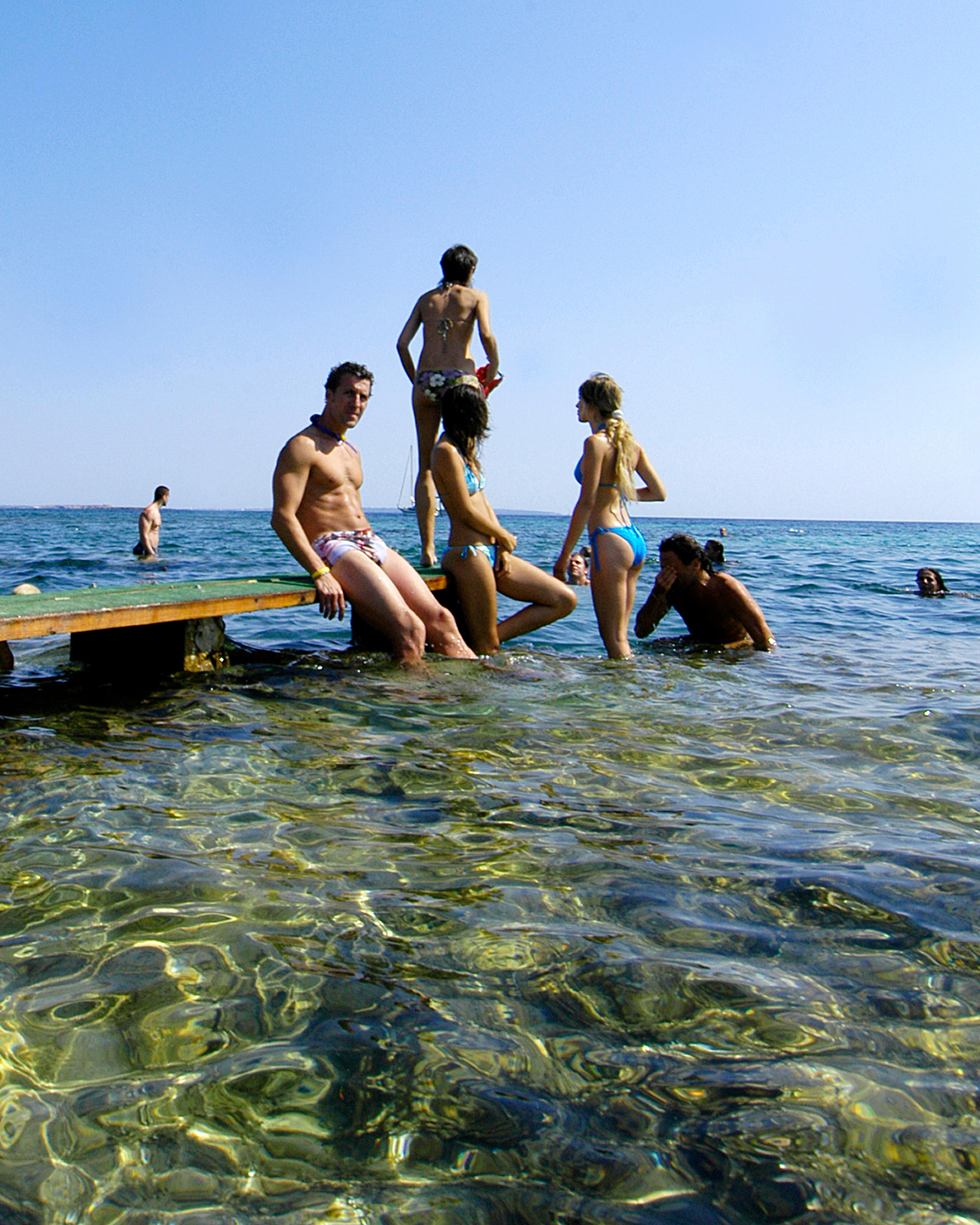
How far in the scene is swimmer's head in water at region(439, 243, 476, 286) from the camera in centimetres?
816

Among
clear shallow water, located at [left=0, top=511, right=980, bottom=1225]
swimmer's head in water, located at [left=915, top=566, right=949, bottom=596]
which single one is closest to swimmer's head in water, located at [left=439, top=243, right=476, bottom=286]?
clear shallow water, located at [left=0, top=511, right=980, bottom=1225]

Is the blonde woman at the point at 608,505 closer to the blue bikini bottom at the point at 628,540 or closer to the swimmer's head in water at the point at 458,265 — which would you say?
the blue bikini bottom at the point at 628,540

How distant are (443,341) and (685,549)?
2765 millimetres

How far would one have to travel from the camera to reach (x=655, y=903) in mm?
2707

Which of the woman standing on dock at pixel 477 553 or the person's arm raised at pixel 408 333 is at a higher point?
the person's arm raised at pixel 408 333

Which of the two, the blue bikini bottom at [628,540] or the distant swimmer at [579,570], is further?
the distant swimmer at [579,570]

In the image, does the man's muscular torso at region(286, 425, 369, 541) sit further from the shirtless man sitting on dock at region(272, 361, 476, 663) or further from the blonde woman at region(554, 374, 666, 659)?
the blonde woman at region(554, 374, 666, 659)

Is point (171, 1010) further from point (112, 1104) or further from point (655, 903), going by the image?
point (655, 903)

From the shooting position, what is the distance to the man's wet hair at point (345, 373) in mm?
6594

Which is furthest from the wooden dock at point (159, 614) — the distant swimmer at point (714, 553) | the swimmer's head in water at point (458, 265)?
the distant swimmer at point (714, 553)

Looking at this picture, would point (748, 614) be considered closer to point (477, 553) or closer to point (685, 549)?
point (685, 549)

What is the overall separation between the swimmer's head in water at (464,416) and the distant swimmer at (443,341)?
39.0 inches

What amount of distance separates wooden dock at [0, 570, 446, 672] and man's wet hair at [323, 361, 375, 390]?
1.42 metres

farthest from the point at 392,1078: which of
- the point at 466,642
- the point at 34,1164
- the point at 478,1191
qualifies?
the point at 466,642
